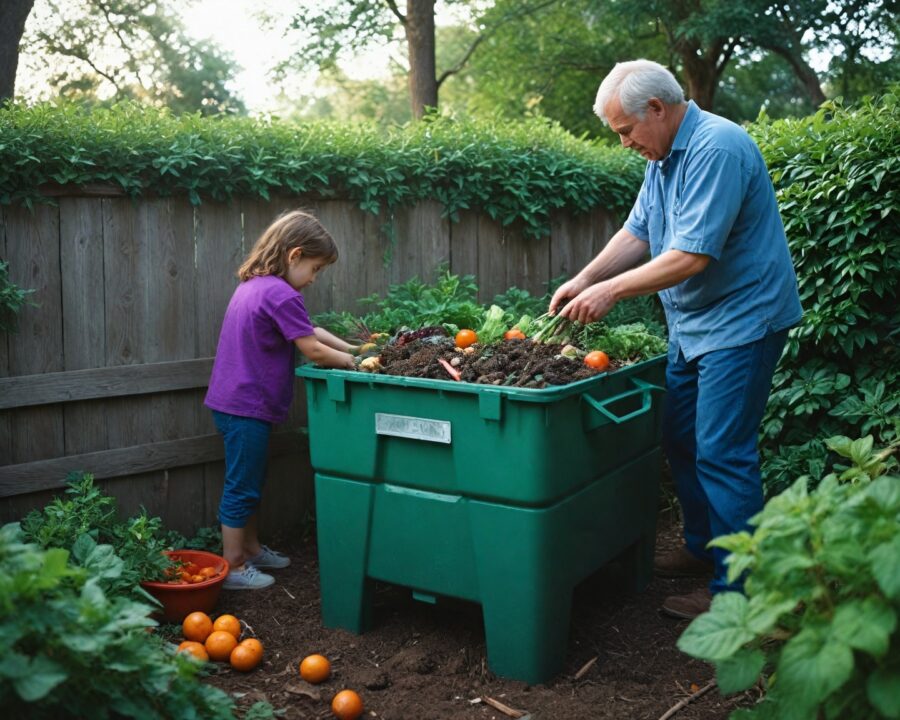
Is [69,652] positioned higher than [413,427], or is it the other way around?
[413,427]

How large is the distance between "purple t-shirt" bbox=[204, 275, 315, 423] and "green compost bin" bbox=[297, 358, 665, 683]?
50 centimetres

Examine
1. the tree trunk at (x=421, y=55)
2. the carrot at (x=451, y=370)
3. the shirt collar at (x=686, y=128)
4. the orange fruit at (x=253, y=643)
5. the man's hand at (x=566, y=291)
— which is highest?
the tree trunk at (x=421, y=55)

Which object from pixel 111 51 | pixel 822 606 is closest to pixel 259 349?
pixel 822 606

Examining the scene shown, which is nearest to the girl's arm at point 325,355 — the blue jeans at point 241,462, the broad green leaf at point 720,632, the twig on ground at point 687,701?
the blue jeans at point 241,462

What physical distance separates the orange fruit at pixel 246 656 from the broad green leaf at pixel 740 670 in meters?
1.78

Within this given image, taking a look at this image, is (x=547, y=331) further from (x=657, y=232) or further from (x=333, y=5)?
(x=333, y=5)

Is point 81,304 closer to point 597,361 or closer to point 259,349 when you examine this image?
point 259,349

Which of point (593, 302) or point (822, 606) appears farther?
point (593, 302)

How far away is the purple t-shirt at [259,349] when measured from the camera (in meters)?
3.75

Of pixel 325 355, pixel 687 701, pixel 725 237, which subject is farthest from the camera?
pixel 325 355

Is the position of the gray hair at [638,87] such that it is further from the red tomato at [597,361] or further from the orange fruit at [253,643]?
the orange fruit at [253,643]

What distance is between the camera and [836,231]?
13.9ft

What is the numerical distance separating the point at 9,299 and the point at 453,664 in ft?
7.30

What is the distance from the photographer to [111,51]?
20.6 meters
